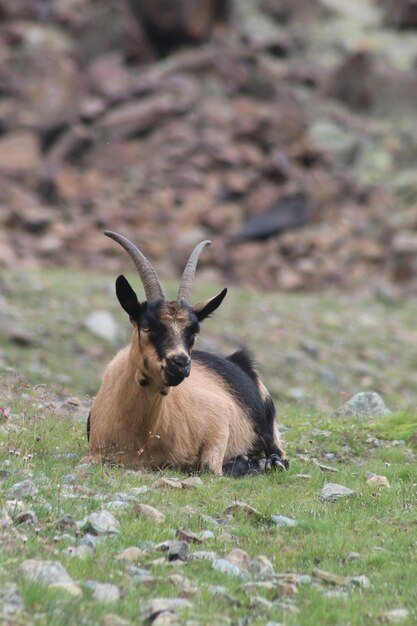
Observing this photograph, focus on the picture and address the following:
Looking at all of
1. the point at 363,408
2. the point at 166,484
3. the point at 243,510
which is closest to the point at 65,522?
the point at 243,510

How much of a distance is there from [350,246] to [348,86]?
14.7 meters

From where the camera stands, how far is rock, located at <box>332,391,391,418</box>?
45.3 feet

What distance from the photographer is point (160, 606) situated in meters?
5.95

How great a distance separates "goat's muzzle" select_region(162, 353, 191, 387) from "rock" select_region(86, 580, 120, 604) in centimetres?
352

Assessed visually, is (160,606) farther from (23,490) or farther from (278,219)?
(278,219)

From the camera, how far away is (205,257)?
3594 cm

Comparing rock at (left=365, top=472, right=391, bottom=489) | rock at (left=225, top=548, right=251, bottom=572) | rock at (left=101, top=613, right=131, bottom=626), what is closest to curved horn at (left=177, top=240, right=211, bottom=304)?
Result: rock at (left=365, top=472, right=391, bottom=489)

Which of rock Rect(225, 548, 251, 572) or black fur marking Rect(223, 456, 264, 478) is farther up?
black fur marking Rect(223, 456, 264, 478)

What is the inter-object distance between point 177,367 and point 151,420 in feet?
3.16

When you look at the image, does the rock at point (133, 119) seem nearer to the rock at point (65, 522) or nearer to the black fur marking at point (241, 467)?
the black fur marking at point (241, 467)

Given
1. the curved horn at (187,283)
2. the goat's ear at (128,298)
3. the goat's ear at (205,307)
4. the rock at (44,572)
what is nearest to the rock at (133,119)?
the curved horn at (187,283)

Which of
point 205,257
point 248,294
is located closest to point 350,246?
point 205,257

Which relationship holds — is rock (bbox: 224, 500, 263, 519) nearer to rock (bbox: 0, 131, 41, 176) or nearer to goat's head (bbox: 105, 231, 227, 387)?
goat's head (bbox: 105, 231, 227, 387)

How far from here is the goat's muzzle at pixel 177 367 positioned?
9609mm
